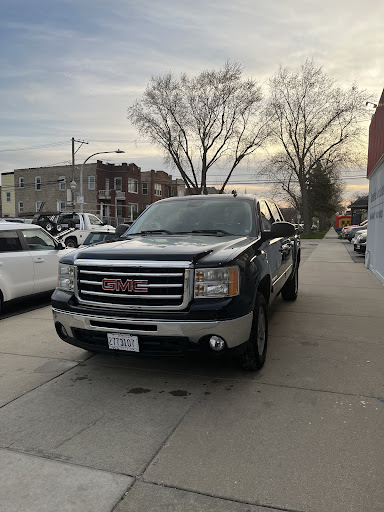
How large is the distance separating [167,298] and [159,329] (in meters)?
0.27

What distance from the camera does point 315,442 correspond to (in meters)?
2.95

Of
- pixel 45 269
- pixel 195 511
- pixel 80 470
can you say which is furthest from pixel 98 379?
pixel 45 269

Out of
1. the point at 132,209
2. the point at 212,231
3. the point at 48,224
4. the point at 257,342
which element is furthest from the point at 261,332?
the point at 132,209

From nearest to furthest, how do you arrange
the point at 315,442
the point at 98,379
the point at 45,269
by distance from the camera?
the point at 315,442 → the point at 98,379 → the point at 45,269

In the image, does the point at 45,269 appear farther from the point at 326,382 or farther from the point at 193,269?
the point at 326,382

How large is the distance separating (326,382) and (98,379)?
223cm

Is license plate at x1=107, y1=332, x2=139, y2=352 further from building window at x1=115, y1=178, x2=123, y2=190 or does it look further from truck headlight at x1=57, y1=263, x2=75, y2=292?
building window at x1=115, y1=178, x2=123, y2=190

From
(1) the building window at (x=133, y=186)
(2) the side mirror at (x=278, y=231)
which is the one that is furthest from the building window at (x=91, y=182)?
(2) the side mirror at (x=278, y=231)

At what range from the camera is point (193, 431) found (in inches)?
123

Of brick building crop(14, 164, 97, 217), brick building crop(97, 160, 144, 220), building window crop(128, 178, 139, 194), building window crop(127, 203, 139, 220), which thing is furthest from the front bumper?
building window crop(128, 178, 139, 194)

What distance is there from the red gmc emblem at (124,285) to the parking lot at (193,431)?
0.96 metres

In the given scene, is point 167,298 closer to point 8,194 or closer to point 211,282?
point 211,282

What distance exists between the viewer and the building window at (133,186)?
51812mm

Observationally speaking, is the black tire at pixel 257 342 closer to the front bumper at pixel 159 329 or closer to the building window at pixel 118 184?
the front bumper at pixel 159 329
